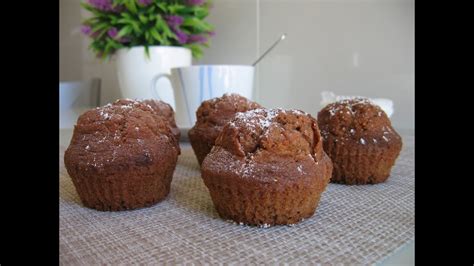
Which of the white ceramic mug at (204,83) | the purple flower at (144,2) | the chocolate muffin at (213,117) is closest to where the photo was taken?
the chocolate muffin at (213,117)

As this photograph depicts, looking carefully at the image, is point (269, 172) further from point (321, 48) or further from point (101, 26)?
point (101, 26)

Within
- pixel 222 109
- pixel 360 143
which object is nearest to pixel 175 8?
pixel 222 109

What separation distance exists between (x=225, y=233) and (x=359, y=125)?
25.0 inches

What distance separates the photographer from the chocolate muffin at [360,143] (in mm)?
1305

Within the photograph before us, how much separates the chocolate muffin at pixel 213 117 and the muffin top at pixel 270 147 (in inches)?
15.0

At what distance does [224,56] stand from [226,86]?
626mm

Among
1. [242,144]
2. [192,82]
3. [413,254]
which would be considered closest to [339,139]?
[242,144]

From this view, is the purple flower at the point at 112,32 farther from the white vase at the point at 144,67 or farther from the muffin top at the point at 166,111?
the muffin top at the point at 166,111

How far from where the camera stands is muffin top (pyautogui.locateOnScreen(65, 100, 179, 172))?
3.54 ft

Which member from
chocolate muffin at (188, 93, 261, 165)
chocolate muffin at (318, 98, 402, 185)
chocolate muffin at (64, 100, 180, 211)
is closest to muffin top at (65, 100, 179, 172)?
chocolate muffin at (64, 100, 180, 211)

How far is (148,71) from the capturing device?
83.3 inches

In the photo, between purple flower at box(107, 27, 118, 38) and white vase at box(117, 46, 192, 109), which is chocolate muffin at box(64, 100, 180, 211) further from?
purple flower at box(107, 27, 118, 38)

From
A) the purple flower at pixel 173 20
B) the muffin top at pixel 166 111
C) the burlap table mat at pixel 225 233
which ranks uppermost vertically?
the purple flower at pixel 173 20

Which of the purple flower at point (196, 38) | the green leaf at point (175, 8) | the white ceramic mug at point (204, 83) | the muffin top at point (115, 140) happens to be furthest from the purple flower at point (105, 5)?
the muffin top at point (115, 140)
